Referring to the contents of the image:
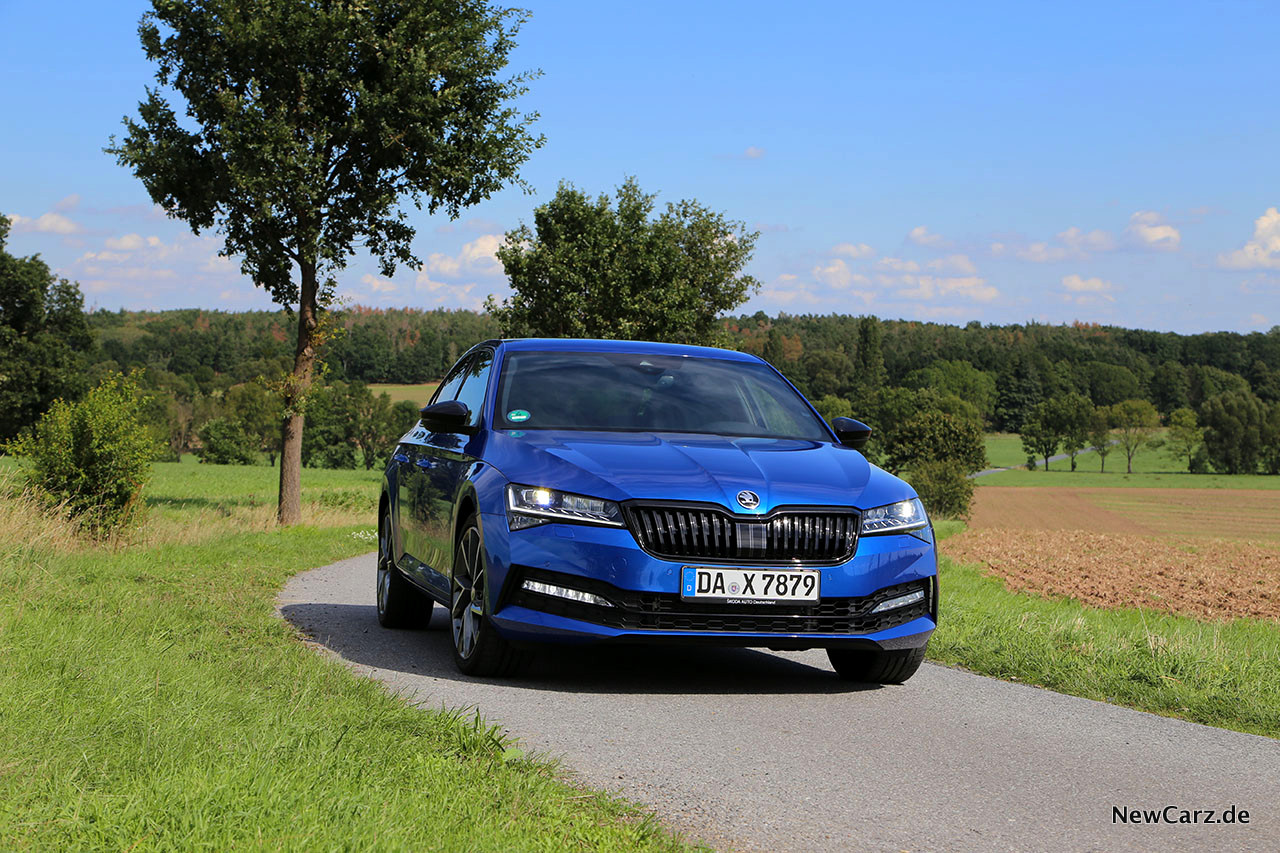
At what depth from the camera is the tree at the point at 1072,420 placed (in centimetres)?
14238

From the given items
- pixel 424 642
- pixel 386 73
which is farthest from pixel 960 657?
pixel 386 73

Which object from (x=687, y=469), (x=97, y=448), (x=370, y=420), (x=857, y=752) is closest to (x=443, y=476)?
(x=687, y=469)

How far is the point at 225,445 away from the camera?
329ft

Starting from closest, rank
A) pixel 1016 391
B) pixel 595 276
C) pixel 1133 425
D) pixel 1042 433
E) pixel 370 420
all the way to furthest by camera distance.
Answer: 1. pixel 595 276
2. pixel 370 420
3. pixel 1042 433
4. pixel 1133 425
5. pixel 1016 391

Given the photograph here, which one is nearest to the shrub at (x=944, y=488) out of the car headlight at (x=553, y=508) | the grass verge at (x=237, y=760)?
the car headlight at (x=553, y=508)

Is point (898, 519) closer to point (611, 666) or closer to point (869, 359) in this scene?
point (611, 666)

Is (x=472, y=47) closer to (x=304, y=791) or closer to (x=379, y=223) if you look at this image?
(x=379, y=223)

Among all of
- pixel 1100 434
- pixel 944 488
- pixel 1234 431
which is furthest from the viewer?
pixel 1100 434

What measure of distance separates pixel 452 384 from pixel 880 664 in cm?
390

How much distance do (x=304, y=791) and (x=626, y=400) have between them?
4.05 meters

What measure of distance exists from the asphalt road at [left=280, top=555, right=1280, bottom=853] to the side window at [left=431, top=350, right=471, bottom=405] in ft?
6.69

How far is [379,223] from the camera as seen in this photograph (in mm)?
26750

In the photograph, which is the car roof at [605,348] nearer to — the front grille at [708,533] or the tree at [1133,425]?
the front grille at [708,533]

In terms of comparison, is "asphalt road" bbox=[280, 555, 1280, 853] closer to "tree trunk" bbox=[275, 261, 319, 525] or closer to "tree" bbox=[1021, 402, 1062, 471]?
"tree trunk" bbox=[275, 261, 319, 525]
